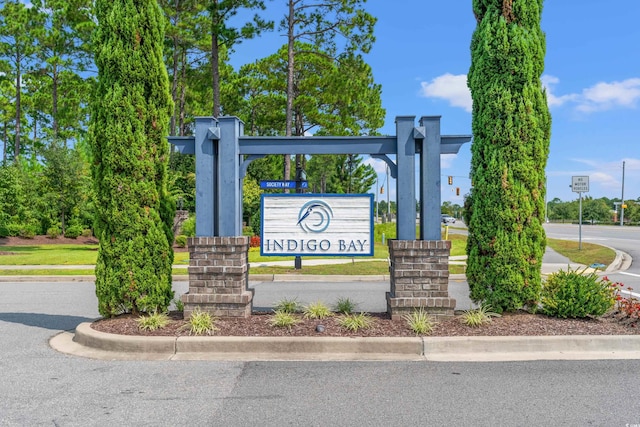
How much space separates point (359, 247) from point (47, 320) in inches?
211

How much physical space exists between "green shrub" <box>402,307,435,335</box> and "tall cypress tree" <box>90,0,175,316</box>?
332cm

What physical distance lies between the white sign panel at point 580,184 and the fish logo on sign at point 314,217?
A: 16397mm

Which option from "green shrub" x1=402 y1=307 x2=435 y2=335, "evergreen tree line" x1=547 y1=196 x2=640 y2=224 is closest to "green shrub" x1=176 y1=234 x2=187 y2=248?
"green shrub" x1=402 y1=307 x2=435 y2=335

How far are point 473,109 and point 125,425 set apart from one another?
562cm

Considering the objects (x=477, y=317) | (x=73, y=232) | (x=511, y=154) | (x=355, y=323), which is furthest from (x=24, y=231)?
(x=511, y=154)

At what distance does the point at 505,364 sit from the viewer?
5.33 m

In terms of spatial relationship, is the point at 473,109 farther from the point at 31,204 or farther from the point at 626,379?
the point at 31,204

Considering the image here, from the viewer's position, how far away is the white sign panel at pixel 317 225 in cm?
700

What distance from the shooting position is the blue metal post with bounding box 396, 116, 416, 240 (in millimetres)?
6656

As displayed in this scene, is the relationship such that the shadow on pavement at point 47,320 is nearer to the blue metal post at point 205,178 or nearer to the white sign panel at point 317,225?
the blue metal post at point 205,178

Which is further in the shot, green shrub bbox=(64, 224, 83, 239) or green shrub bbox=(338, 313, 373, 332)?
green shrub bbox=(64, 224, 83, 239)

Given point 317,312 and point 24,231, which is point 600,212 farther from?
point 317,312

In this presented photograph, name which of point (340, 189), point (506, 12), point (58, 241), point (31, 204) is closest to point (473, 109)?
point (506, 12)

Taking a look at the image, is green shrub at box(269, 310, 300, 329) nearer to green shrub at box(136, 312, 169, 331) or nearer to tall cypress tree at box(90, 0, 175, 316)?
green shrub at box(136, 312, 169, 331)
